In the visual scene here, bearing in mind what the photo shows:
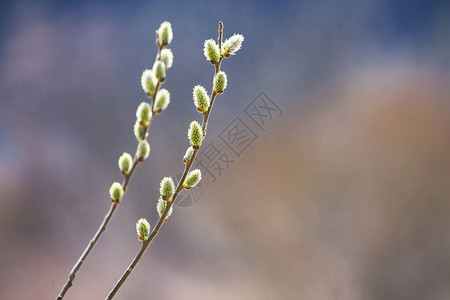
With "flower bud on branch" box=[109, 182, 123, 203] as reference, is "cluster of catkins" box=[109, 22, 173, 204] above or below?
above

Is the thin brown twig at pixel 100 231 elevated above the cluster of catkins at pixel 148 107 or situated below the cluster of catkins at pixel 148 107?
below

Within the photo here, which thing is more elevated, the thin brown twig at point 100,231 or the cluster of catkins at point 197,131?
the cluster of catkins at point 197,131

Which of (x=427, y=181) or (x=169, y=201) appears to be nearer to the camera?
(x=169, y=201)

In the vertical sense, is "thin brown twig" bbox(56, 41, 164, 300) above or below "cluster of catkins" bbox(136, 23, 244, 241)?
below

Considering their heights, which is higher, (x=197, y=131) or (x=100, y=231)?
(x=197, y=131)

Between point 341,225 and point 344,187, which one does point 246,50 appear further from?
point 341,225

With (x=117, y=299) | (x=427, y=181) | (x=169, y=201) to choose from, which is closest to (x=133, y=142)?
(x=117, y=299)

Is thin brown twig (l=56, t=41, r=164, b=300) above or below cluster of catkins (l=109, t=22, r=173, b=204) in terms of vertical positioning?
below

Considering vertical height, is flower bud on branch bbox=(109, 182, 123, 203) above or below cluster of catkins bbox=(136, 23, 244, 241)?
below
